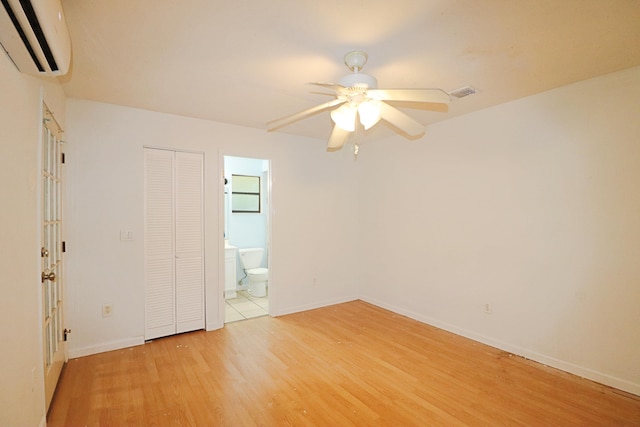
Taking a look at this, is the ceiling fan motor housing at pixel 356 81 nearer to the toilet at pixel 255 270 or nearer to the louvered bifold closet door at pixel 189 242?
the louvered bifold closet door at pixel 189 242

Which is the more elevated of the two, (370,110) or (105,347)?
(370,110)

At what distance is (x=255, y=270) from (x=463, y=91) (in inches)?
152

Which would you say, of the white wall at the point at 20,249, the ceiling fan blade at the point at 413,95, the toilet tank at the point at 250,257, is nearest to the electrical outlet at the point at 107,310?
the white wall at the point at 20,249

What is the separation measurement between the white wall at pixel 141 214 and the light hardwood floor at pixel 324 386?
439 millimetres

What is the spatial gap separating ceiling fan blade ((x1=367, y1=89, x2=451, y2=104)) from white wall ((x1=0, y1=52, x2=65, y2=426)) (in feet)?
5.99

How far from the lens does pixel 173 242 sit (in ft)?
10.9

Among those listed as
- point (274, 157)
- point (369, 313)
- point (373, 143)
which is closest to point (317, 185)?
point (274, 157)

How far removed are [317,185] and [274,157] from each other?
79 centimetres

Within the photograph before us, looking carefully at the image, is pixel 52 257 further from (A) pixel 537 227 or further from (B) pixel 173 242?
(A) pixel 537 227

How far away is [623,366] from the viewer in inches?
90.7

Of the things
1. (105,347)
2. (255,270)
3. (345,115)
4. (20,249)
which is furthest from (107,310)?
Answer: (345,115)

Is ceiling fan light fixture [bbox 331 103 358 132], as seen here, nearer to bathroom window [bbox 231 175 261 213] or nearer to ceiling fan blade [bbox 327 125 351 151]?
ceiling fan blade [bbox 327 125 351 151]

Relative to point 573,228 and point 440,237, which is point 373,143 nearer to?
point 440,237

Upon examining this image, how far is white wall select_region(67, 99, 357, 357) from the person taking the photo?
2.83 metres
